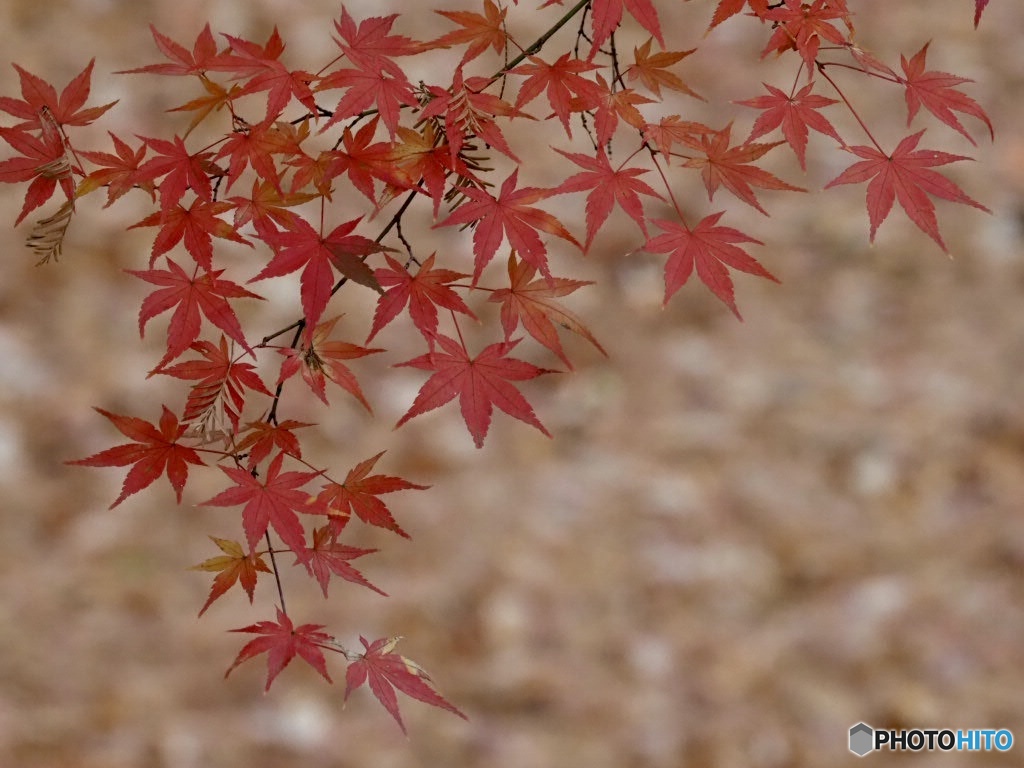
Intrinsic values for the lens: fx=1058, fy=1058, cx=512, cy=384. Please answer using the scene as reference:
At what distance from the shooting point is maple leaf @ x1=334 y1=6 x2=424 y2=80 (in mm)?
876

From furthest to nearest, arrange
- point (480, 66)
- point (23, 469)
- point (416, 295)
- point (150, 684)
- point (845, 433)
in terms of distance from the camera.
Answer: point (480, 66)
point (845, 433)
point (23, 469)
point (150, 684)
point (416, 295)

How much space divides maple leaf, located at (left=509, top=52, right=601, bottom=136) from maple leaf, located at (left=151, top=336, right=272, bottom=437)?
13.3 inches

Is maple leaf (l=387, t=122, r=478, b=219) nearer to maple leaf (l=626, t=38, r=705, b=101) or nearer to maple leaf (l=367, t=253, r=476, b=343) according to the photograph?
maple leaf (l=367, t=253, r=476, b=343)

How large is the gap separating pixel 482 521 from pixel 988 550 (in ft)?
3.43

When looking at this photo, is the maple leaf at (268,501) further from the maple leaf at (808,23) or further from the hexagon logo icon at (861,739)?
the hexagon logo icon at (861,739)

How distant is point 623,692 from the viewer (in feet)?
6.54

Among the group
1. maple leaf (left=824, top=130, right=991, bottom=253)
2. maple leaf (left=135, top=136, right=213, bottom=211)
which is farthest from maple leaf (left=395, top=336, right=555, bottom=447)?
maple leaf (left=824, top=130, right=991, bottom=253)

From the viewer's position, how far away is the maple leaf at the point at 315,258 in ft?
2.72

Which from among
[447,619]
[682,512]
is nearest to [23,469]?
[447,619]

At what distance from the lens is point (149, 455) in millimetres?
966

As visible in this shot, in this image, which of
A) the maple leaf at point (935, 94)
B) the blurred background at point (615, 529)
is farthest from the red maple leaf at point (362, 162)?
the blurred background at point (615, 529)

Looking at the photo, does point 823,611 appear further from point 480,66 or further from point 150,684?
point 480,66

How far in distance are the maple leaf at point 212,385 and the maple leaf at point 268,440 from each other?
17 mm

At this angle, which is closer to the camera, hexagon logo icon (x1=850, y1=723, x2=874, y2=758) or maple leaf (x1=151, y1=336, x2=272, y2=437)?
maple leaf (x1=151, y1=336, x2=272, y2=437)
